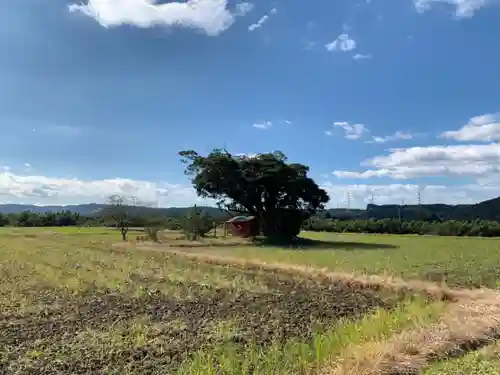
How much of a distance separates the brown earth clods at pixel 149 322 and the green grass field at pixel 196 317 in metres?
0.02

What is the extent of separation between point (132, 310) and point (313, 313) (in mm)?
3920

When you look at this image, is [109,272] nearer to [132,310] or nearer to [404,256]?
[132,310]

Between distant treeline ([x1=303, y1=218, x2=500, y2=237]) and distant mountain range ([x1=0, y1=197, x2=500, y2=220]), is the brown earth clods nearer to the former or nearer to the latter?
distant treeline ([x1=303, y1=218, x2=500, y2=237])

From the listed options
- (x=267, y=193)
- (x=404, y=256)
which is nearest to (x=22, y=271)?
(x=404, y=256)

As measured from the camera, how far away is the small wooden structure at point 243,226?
131 feet

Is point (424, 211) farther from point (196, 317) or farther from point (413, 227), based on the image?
point (196, 317)

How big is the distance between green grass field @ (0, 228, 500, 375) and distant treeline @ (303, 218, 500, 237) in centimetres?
2916

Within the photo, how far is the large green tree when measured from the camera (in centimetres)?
3328

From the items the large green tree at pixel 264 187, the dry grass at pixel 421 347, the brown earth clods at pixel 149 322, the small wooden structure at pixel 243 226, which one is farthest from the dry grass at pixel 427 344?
the small wooden structure at pixel 243 226

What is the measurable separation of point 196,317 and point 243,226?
1247 inches

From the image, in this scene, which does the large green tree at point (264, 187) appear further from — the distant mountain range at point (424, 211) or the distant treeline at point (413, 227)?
the distant mountain range at point (424, 211)

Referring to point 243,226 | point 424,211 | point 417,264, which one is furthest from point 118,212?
point 424,211

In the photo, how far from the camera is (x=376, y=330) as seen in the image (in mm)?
8289

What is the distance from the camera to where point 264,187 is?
110ft
